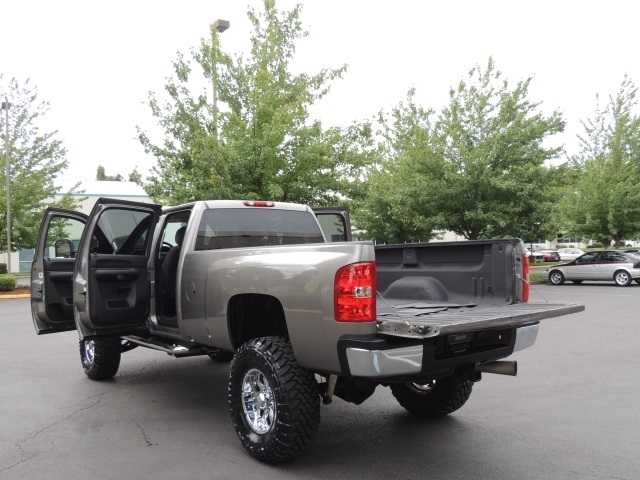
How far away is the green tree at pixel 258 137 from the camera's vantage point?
14.6 meters

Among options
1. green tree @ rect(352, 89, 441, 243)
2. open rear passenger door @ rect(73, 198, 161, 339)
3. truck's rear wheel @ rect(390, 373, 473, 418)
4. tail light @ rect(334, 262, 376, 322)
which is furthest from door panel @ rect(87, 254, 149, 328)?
green tree @ rect(352, 89, 441, 243)

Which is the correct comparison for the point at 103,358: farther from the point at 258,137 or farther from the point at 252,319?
the point at 258,137

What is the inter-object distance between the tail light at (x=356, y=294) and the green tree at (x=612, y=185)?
84.3ft

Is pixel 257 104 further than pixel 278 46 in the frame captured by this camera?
No

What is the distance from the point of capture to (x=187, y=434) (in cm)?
478

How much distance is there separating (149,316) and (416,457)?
123 inches

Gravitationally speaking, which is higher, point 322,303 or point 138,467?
point 322,303

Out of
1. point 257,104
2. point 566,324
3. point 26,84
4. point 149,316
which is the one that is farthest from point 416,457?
point 26,84

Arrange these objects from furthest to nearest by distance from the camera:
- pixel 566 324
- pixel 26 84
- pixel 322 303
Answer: pixel 26 84 < pixel 566 324 < pixel 322 303

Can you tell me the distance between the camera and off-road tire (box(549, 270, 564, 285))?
22.9 meters

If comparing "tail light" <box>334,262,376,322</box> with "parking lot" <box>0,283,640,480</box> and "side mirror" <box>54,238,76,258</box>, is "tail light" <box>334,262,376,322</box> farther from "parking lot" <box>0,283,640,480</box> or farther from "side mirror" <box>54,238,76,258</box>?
"side mirror" <box>54,238,76,258</box>

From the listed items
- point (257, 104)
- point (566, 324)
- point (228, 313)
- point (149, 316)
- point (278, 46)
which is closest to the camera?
point (228, 313)

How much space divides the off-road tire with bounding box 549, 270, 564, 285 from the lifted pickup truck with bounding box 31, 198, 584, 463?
18.7 meters

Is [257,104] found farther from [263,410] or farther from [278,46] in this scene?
[263,410]
